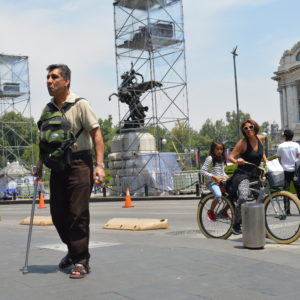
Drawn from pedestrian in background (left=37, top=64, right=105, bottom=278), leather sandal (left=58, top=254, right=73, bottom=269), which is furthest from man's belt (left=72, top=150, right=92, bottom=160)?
leather sandal (left=58, top=254, right=73, bottom=269)

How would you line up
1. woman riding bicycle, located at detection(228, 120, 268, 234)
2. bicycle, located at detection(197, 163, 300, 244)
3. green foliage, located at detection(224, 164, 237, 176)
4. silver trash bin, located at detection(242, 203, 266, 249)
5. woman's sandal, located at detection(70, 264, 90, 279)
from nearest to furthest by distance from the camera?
woman's sandal, located at detection(70, 264, 90, 279), silver trash bin, located at detection(242, 203, 266, 249), bicycle, located at detection(197, 163, 300, 244), woman riding bicycle, located at detection(228, 120, 268, 234), green foliage, located at detection(224, 164, 237, 176)

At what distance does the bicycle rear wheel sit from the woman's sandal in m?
3.43

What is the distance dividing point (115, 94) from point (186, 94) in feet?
13.8

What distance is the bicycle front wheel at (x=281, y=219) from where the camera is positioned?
23.8 feet

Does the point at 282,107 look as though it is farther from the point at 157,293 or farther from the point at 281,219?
the point at 157,293

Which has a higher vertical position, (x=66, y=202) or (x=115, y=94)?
(x=115, y=94)

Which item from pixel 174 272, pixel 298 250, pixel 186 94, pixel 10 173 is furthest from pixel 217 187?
pixel 10 173

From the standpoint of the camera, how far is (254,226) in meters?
6.76

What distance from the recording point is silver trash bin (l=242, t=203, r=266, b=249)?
666 centimetres

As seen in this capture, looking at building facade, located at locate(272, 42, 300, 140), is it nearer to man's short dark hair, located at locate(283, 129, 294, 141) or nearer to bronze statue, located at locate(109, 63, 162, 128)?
bronze statue, located at locate(109, 63, 162, 128)

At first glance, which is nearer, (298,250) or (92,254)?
(92,254)

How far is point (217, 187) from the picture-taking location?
323 inches

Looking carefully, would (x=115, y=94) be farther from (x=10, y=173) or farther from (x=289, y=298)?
(x=289, y=298)

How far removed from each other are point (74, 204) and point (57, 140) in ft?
1.99
